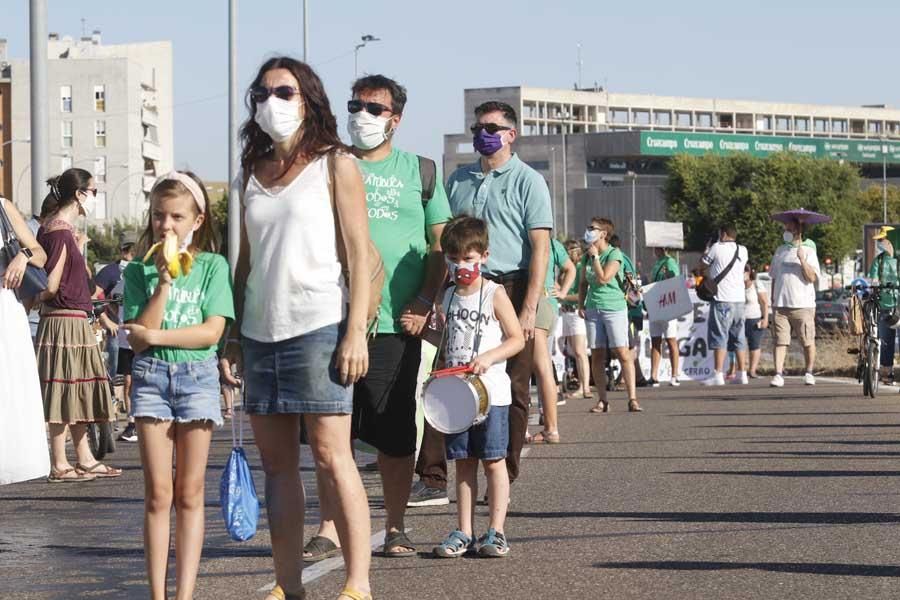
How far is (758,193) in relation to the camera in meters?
117

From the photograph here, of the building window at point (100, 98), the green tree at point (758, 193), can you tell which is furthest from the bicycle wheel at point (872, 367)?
the building window at point (100, 98)

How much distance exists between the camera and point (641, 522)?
29.6 feet

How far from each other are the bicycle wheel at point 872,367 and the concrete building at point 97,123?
103m

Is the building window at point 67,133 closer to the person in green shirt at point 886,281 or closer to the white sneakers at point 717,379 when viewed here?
the white sneakers at point 717,379

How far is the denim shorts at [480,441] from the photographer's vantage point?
8094 mm

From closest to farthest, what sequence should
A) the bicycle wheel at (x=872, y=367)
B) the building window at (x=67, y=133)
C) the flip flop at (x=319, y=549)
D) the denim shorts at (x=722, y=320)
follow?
the flip flop at (x=319, y=549) → the bicycle wheel at (x=872, y=367) → the denim shorts at (x=722, y=320) → the building window at (x=67, y=133)

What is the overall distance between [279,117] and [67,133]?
122 m

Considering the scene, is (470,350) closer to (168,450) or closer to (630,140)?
(168,450)

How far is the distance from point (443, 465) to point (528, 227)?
1.39 m

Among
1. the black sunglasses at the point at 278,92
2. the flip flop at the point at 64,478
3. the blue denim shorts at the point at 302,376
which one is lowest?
the flip flop at the point at 64,478

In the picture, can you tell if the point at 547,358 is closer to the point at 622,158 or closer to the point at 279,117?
the point at 279,117

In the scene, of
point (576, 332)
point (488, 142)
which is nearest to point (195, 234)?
point (488, 142)

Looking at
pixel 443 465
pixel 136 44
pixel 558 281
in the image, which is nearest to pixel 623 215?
pixel 136 44

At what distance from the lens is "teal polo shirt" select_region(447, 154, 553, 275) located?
9.70 m
